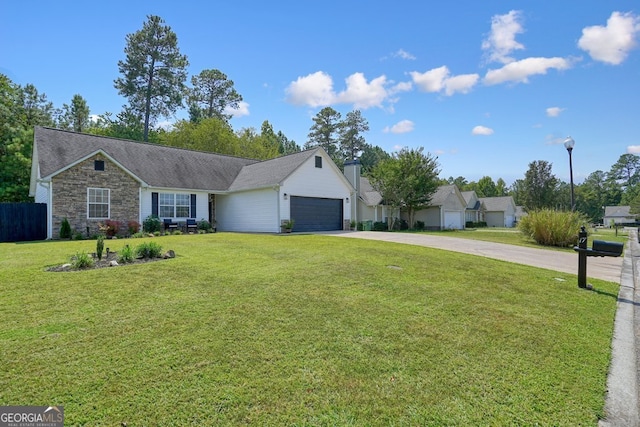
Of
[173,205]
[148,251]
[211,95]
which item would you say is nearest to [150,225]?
[173,205]

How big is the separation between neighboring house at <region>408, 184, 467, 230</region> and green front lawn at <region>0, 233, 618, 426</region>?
26.5m

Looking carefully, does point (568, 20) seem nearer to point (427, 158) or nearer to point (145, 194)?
point (427, 158)

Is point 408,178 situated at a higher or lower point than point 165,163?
lower

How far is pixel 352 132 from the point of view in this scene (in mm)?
57250

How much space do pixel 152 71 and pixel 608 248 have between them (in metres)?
41.8

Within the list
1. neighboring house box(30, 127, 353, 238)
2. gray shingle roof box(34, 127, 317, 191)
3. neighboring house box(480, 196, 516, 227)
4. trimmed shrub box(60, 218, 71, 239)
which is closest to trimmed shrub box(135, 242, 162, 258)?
trimmed shrub box(60, 218, 71, 239)

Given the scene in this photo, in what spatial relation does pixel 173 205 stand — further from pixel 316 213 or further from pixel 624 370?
pixel 624 370

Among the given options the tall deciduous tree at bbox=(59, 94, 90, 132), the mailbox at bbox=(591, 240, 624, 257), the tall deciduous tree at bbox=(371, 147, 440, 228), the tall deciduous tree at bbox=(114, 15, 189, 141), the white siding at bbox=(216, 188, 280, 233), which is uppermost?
the tall deciduous tree at bbox=(114, 15, 189, 141)

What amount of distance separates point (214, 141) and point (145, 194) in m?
19.7

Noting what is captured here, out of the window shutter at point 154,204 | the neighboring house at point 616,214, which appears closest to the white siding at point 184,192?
the window shutter at point 154,204

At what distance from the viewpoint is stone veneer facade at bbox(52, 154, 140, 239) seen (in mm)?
15477

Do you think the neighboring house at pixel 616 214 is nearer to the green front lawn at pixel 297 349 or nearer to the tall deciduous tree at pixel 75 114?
the green front lawn at pixel 297 349

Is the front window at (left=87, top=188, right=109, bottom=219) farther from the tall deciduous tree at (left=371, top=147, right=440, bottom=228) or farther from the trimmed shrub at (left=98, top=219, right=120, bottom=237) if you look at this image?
the tall deciduous tree at (left=371, top=147, right=440, bottom=228)

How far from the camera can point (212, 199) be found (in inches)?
896
